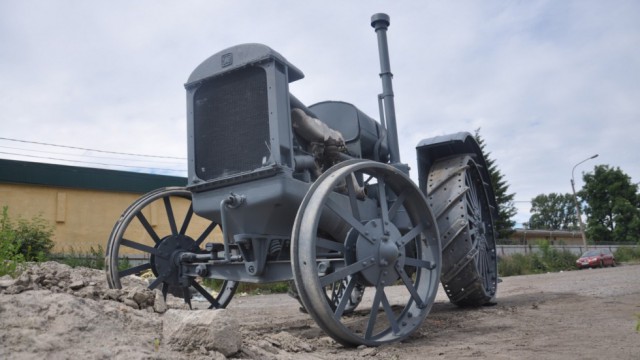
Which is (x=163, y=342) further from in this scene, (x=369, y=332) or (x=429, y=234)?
(x=429, y=234)

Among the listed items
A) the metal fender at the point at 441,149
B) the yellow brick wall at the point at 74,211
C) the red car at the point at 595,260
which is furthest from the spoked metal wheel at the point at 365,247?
the red car at the point at 595,260

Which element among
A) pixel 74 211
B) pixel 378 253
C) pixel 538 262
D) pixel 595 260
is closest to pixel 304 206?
pixel 378 253

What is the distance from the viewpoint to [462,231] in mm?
5883

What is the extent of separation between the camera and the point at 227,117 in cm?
493

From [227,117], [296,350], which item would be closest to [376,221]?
[296,350]

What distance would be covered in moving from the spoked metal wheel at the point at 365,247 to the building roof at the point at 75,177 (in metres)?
12.4

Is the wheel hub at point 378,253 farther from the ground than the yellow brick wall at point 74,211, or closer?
closer

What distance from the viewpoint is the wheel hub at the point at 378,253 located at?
4.39m

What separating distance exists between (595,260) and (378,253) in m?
25.3

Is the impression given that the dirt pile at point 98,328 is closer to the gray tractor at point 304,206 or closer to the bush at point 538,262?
the gray tractor at point 304,206

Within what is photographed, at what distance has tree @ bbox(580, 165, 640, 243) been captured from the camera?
5369 centimetres

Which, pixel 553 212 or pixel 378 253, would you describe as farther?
pixel 553 212

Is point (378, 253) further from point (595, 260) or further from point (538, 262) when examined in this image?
point (595, 260)

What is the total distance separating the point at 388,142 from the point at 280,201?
196 centimetres
